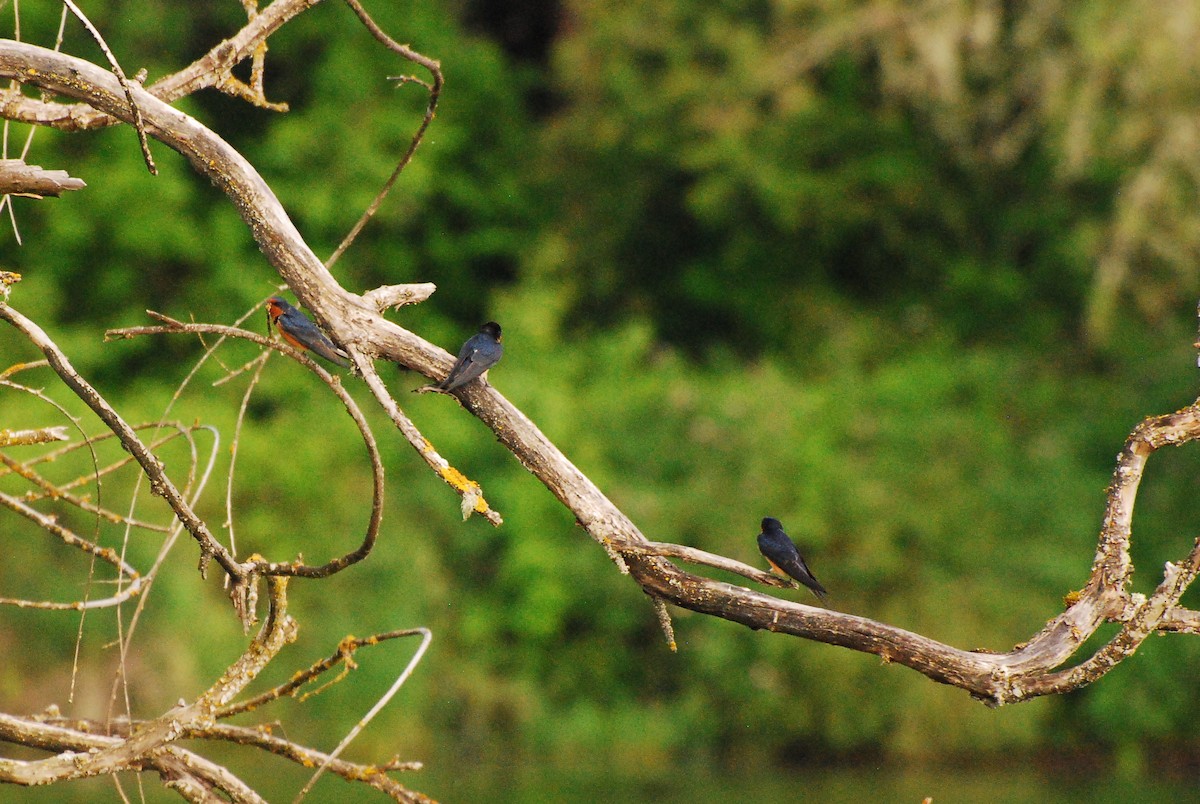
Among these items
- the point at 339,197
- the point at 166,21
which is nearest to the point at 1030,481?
the point at 339,197

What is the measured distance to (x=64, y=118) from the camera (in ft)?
12.9

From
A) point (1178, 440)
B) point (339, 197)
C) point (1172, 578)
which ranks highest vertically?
point (339, 197)

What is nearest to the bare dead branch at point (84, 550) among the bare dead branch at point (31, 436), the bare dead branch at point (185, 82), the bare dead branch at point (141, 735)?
the bare dead branch at point (31, 436)

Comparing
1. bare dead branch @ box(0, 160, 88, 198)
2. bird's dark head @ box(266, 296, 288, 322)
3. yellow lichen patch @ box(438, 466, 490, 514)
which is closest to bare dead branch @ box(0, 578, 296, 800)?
yellow lichen patch @ box(438, 466, 490, 514)

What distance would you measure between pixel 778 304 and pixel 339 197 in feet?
19.8

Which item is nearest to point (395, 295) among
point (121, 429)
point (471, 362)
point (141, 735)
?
point (471, 362)

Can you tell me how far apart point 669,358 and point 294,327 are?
15.4m

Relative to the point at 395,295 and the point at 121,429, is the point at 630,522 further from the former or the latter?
the point at 121,429

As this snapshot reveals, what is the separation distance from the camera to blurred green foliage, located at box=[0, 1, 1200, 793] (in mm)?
16234

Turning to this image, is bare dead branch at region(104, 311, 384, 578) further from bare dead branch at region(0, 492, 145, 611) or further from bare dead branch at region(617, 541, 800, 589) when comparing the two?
bare dead branch at region(617, 541, 800, 589)

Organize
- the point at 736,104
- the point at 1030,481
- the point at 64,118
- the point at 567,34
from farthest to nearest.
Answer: the point at 567,34
the point at 736,104
the point at 1030,481
the point at 64,118

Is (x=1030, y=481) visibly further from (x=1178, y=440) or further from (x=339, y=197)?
(x=1178, y=440)

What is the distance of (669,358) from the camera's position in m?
20.5

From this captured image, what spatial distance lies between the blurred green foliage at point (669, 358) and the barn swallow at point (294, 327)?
982cm
